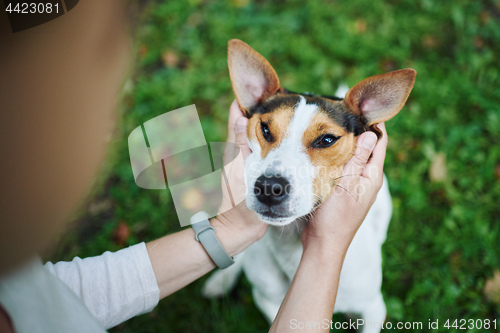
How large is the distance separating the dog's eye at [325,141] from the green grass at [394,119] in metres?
1.38

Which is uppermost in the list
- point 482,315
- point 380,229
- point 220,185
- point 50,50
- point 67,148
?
point 50,50

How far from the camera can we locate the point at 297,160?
1.73 m

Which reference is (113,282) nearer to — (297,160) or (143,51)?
(297,160)

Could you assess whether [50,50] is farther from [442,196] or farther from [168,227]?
[442,196]

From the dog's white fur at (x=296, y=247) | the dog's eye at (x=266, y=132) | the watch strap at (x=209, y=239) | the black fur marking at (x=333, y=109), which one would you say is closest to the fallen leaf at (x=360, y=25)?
the dog's white fur at (x=296, y=247)

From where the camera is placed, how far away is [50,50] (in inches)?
20.3

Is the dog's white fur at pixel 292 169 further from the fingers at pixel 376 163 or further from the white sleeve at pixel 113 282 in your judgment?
the white sleeve at pixel 113 282

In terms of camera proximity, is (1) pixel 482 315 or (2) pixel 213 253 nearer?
(2) pixel 213 253

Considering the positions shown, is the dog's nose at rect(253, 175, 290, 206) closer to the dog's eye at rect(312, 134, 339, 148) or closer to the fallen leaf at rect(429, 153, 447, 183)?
the dog's eye at rect(312, 134, 339, 148)

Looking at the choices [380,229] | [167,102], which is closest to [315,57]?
[167,102]

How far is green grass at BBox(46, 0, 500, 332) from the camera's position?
9.36 feet

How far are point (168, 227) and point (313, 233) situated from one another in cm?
188

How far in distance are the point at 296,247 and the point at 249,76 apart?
3.63 feet

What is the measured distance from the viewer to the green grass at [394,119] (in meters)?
2.85
